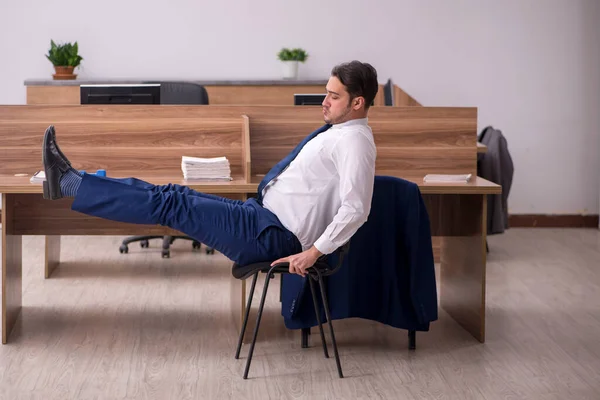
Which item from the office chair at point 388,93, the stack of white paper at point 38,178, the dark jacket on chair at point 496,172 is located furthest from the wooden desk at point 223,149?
the office chair at point 388,93

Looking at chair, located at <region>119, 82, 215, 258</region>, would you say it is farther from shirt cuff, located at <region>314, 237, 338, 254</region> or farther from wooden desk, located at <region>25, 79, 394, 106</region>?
shirt cuff, located at <region>314, 237, 338, 254</region>

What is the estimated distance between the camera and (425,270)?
3.46 meters

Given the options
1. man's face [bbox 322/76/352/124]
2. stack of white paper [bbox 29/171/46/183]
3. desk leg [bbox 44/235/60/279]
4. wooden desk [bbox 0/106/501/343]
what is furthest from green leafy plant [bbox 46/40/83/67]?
man's face [bbox 322/76/352/124]

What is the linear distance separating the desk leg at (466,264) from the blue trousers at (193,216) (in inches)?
35.7

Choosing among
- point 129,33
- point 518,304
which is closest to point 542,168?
point 518,304

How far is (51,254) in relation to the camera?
15.7 feet

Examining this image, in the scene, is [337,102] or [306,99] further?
[306,99]

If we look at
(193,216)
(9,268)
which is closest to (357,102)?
(193,216)

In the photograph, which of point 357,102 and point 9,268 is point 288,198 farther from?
point 9,268

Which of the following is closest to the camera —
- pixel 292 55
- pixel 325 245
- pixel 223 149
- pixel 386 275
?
pixel 325 245

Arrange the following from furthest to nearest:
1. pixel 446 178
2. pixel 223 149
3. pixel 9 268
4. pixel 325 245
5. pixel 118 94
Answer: pixel 118 94 < pixel 223 149 < pixel 446 178 < pixel 9 268 < pixel 325 245

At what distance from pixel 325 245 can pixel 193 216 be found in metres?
0.49

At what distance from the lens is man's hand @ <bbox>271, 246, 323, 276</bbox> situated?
298cm

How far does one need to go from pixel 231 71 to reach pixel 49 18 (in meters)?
1.35
